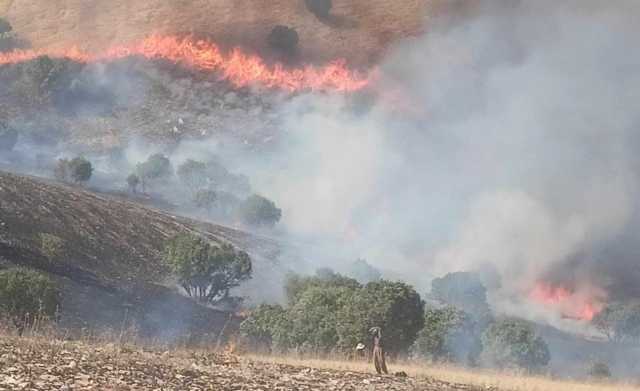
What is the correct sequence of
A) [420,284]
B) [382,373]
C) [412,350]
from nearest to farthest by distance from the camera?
1. [382,373]
2. [412,350]
3. [420,284]

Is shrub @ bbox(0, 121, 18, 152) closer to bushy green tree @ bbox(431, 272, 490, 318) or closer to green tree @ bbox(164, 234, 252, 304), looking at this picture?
green tree @ bbox(164, 234, 252, 304)

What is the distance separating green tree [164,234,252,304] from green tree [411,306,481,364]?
70.9ft

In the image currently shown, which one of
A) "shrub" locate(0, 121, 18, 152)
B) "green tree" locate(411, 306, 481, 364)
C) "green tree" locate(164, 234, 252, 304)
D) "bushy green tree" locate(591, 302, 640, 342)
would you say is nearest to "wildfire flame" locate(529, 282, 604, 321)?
"bushy green tree" locate(591, 302, 640, 342)

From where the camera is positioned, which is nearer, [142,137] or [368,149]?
[142,137]

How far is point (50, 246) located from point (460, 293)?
67.0 meters

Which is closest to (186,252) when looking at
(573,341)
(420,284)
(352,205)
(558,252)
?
(420,284)

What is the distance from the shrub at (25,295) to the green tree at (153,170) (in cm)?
9075

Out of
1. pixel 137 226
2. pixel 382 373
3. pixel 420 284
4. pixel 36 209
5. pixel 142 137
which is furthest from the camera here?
pixel 142 137

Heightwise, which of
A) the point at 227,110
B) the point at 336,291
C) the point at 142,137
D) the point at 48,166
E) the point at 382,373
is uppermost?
the point at 227,110

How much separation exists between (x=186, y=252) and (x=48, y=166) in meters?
67.7

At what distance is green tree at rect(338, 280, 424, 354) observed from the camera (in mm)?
50344

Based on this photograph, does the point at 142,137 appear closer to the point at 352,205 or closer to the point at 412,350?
the point at 352,205

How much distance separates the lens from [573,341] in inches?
5044

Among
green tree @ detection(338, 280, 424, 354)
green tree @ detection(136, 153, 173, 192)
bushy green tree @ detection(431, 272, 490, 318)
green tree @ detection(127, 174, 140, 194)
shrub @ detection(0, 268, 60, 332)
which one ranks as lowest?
shrub @ detection(0, 268, 60, 332)
